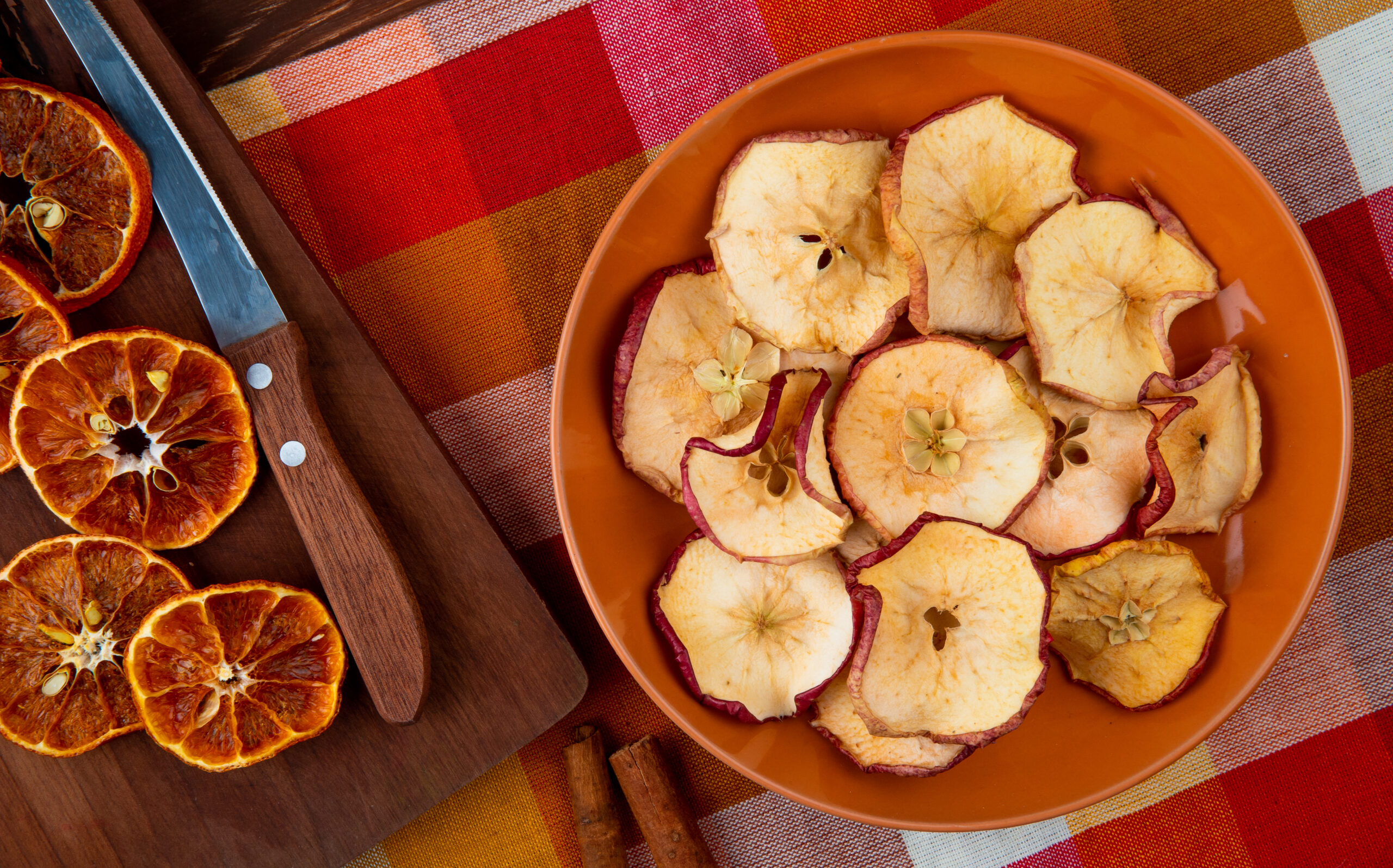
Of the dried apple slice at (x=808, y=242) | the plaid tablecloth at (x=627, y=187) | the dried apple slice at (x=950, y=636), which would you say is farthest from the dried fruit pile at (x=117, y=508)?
the dried apple slice at (x=950, y=636)

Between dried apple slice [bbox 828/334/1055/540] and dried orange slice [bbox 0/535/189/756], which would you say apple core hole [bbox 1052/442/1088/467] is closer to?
dried apple slice [bbox 828/334/1055/540]

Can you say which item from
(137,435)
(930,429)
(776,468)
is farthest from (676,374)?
(137,435)

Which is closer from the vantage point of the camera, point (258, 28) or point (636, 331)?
point (636, 331)

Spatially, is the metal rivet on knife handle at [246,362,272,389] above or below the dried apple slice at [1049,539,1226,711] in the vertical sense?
above

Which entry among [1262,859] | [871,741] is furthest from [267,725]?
[1262,859]

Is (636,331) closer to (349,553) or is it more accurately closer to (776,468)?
(776,468)

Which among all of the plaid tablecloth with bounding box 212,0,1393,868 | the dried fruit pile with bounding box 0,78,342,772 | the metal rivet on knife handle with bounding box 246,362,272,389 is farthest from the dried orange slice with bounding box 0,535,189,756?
the plaid tablecloth with bounding box 212,0,1393,868

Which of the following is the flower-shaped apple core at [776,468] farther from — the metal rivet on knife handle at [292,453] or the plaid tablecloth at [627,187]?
the metal rivet on knife handle at [292,453]
